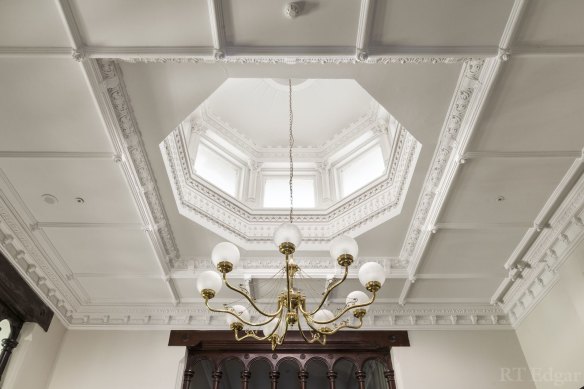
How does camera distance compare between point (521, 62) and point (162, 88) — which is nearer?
point (521, 62)

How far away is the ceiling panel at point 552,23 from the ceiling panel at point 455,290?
403cm

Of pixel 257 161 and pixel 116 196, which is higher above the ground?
pixel 257 161

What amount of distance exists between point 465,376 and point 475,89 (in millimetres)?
4541

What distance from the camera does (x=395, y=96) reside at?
458 centimetres

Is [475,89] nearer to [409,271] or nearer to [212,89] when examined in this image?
[212,89]

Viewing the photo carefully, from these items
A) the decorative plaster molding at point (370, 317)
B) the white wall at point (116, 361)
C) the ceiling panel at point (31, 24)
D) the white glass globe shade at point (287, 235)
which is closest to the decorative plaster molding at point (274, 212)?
the decorative plaster molding at point (370, 317)

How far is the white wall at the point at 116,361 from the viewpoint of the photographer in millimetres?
6711

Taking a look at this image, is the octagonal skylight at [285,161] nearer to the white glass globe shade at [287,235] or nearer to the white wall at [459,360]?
the white glass globe shade at [287,235]

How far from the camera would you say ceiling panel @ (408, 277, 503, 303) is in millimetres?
6832

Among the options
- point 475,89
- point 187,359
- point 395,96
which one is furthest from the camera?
point 187,359

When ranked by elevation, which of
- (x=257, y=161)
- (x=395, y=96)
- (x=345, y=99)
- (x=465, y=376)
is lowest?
(x=465, y=376)

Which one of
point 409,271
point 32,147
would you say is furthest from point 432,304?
point 32,147

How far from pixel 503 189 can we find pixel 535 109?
1.20m

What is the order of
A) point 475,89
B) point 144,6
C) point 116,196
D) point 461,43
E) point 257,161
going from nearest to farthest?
1. point 144,6
2. point 461,43
3. point 475,89
4. point 116,196
5. point 257,161
